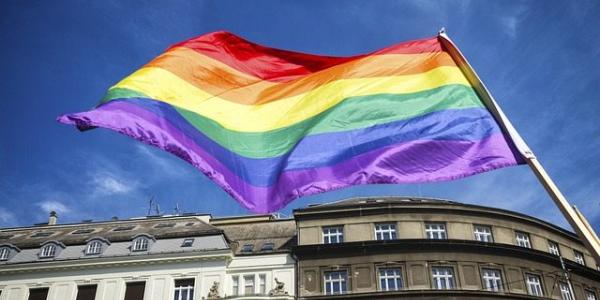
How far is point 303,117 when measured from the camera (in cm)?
1077

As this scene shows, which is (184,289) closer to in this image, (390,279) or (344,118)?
(390,279)

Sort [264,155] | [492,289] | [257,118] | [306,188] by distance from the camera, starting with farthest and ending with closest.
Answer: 1. [492,289]
2. [257,118]
3. [264,155]
4. [306,188]

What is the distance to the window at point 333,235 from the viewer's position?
45.6 meters

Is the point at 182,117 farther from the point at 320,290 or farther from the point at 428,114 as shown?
the point at 320,290

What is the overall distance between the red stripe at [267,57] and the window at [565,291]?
41.2 meters

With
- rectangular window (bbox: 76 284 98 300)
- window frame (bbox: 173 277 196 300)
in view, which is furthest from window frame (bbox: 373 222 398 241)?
rectangular window (bbox: 76 284 98 300)

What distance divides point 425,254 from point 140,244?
22.6m

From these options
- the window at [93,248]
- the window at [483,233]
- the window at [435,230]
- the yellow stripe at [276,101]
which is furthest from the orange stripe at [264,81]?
the window at [93,248]

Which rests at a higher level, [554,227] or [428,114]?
[554,227]

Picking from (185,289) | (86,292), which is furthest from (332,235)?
(86,292)

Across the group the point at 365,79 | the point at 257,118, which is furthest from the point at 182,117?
the point at 365,79

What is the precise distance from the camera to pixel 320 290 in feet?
140

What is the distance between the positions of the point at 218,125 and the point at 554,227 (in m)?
46.4

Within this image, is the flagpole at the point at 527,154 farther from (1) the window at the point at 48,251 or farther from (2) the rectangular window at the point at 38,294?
(1) the window at the point at 48,251
